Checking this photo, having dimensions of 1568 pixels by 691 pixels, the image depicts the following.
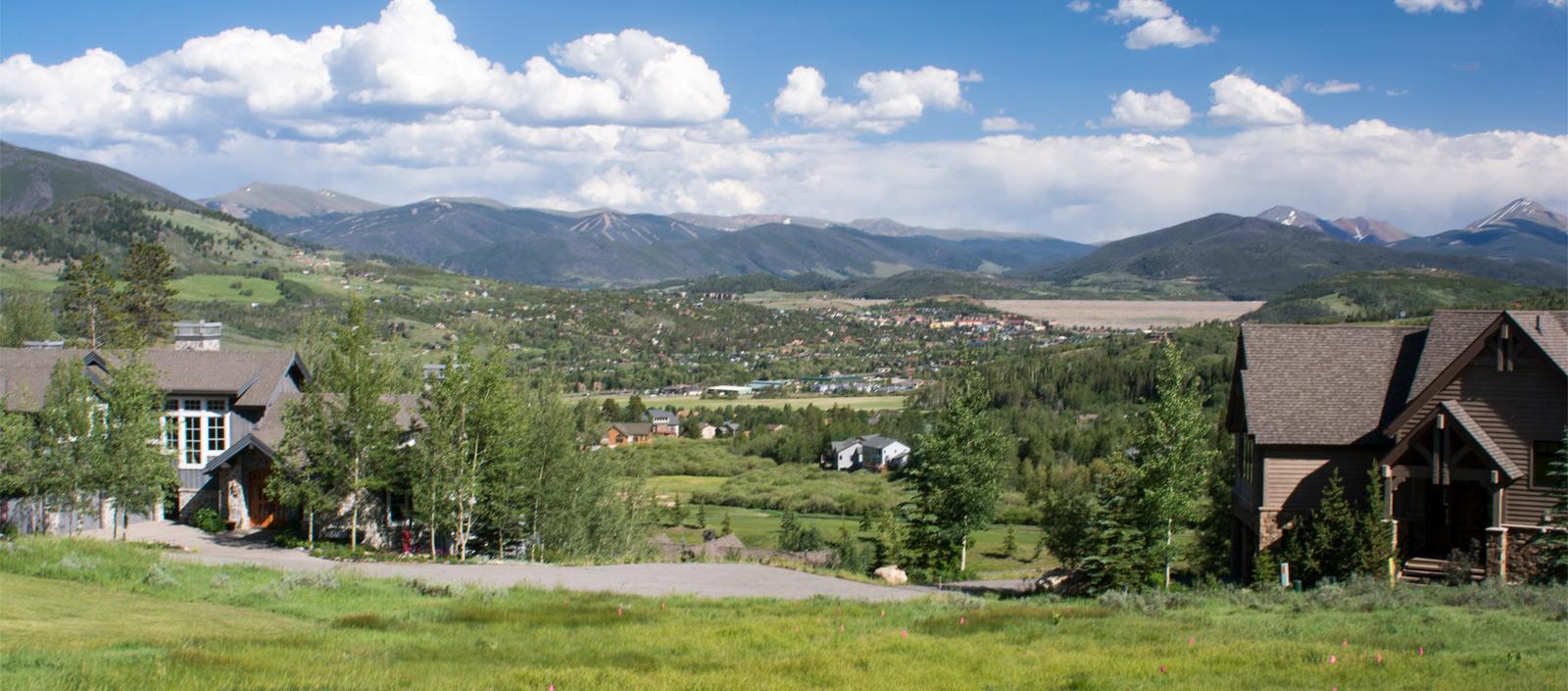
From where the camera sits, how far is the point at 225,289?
182 metres

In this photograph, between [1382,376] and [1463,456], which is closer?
[1463,456]

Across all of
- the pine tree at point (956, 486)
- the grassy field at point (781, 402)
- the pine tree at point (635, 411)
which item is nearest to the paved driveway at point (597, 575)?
the pine tree at point (956, 486)

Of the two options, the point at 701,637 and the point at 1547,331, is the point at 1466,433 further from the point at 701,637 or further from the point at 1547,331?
the point at 701,637

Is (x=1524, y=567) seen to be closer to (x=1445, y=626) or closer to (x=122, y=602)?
(x=1445, y=626)

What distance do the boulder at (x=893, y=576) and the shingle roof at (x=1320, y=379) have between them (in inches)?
412

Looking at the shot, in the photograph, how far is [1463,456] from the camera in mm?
25438

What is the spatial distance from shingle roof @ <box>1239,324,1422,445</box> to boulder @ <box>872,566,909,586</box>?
412 inches

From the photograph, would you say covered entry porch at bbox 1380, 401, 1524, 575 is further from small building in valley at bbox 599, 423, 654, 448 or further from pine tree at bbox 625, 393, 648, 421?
pine tree at bbox 625, 393, 648, 421

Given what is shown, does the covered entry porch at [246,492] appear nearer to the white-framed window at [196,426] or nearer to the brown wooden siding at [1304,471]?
the white-framed window at [196,426]

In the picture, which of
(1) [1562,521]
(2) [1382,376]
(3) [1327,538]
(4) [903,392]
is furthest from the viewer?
(4) [903,392]

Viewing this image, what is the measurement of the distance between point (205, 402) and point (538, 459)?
12025 mm

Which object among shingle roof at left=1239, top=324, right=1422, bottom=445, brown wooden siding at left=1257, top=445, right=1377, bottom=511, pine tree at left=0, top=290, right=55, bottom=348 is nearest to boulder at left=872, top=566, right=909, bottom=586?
brown wooden siding at left=1257, top=445, right=1377, bottom=511

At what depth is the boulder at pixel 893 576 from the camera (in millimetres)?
32875

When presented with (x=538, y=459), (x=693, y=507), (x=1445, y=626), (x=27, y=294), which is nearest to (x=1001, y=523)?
(x=693, y=507)
